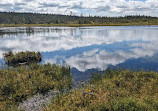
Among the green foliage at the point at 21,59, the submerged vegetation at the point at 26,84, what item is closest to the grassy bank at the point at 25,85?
the submerged vegetation at the point at 26,84

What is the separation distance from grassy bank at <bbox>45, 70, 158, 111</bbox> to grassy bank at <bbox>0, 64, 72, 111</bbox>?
8.41 ft

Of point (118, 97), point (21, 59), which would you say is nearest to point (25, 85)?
point (118, 97)

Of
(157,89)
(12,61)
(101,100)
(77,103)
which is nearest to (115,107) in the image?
(101,100)

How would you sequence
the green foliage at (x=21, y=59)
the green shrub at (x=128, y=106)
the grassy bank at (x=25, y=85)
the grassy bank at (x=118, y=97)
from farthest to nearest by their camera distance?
the green foliage at (x=21, y=59) < the grassy bank at (x=25, y=85) < the grassy bank at (x=118, y=97) < the green shrub at (x=128, y=106)

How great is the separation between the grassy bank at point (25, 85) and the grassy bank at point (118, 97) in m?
2.56

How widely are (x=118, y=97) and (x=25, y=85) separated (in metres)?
9.01

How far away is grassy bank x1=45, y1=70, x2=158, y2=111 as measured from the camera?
9602 millimetres

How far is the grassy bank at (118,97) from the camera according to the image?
9.60 meters

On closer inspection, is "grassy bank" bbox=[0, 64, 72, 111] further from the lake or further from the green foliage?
the green foliage

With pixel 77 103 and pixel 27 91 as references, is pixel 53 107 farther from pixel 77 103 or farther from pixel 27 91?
pixel 27 91

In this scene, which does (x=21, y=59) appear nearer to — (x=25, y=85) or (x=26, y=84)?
(x=26, y=84)

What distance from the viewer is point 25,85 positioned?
1471cm

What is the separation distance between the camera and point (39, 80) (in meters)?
15.7

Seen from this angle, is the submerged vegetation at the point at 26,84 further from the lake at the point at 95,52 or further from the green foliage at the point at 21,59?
the green foliage at the point at 21,59
